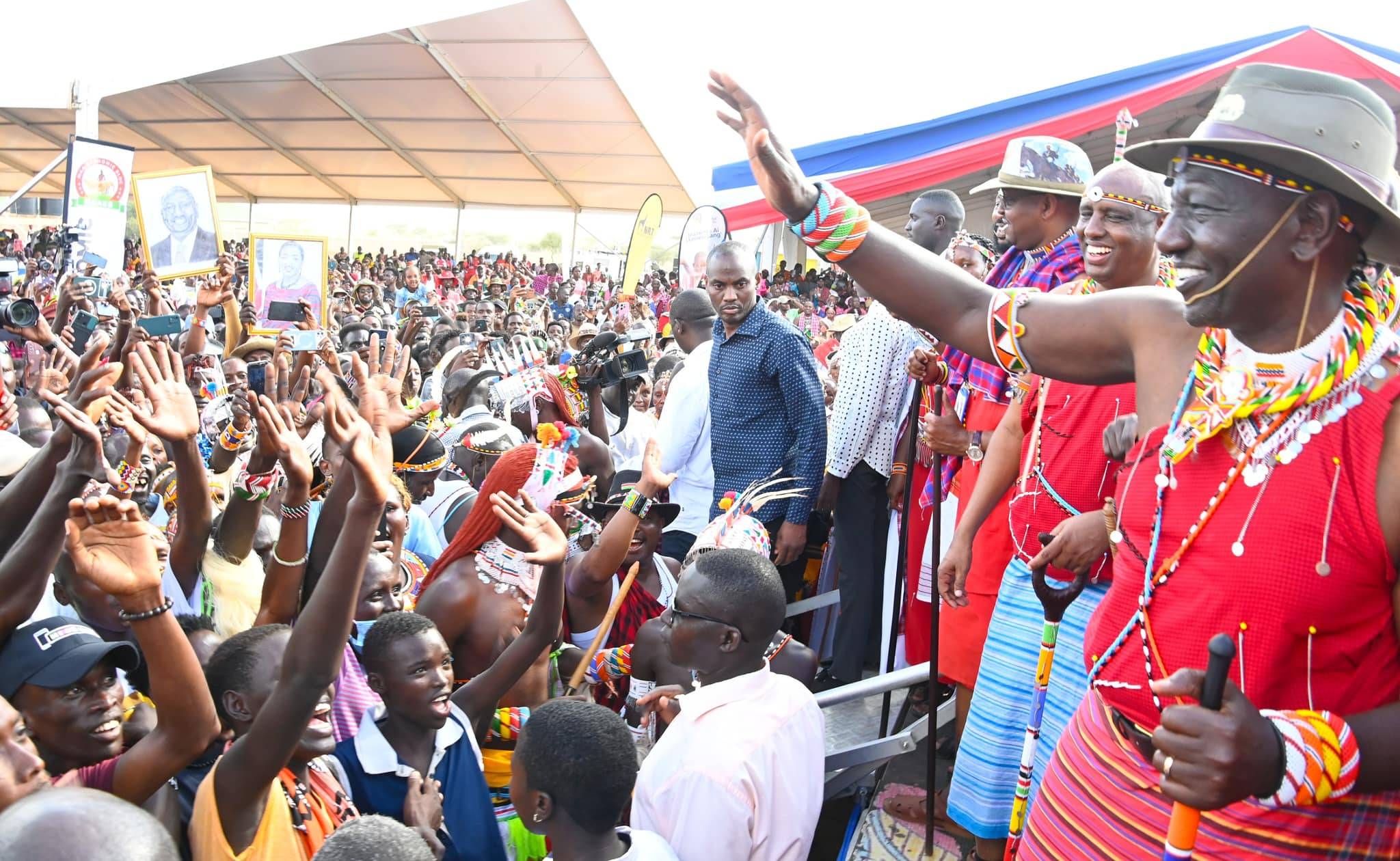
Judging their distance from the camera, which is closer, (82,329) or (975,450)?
(975,450)

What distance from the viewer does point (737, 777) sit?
8.57 ft

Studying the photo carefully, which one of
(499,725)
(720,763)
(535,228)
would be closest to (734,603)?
(720,763)

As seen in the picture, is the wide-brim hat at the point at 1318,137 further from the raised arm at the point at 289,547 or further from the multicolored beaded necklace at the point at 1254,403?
the raised arm at the point at 289,547

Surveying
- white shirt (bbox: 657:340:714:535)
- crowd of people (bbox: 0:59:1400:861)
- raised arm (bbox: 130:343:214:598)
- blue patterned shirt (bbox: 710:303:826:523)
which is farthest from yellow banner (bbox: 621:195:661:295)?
raised arm (bbox: 130:343:214:598)

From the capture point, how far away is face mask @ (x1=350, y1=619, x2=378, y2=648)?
11.7 feet

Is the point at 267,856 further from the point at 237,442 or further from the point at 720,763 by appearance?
the point at 237,442

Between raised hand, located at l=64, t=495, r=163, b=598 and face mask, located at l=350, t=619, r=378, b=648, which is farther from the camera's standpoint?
face mask, located at l=350, t=619, r=378, b=648

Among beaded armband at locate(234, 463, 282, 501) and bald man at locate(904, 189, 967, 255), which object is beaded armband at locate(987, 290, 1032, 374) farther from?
bald man at locate(904, 189, 967, 255)

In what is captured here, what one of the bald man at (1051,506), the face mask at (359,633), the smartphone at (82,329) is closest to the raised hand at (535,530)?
the face mask at (359,633)

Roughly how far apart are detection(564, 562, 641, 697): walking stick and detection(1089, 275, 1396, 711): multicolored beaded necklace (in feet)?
7.70

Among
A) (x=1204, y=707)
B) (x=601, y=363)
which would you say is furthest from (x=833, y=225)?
(x=601, y=363)

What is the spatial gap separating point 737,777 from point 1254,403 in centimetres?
146

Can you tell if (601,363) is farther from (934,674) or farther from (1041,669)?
(1041,669)

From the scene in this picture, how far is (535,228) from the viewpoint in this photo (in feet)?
84.2
